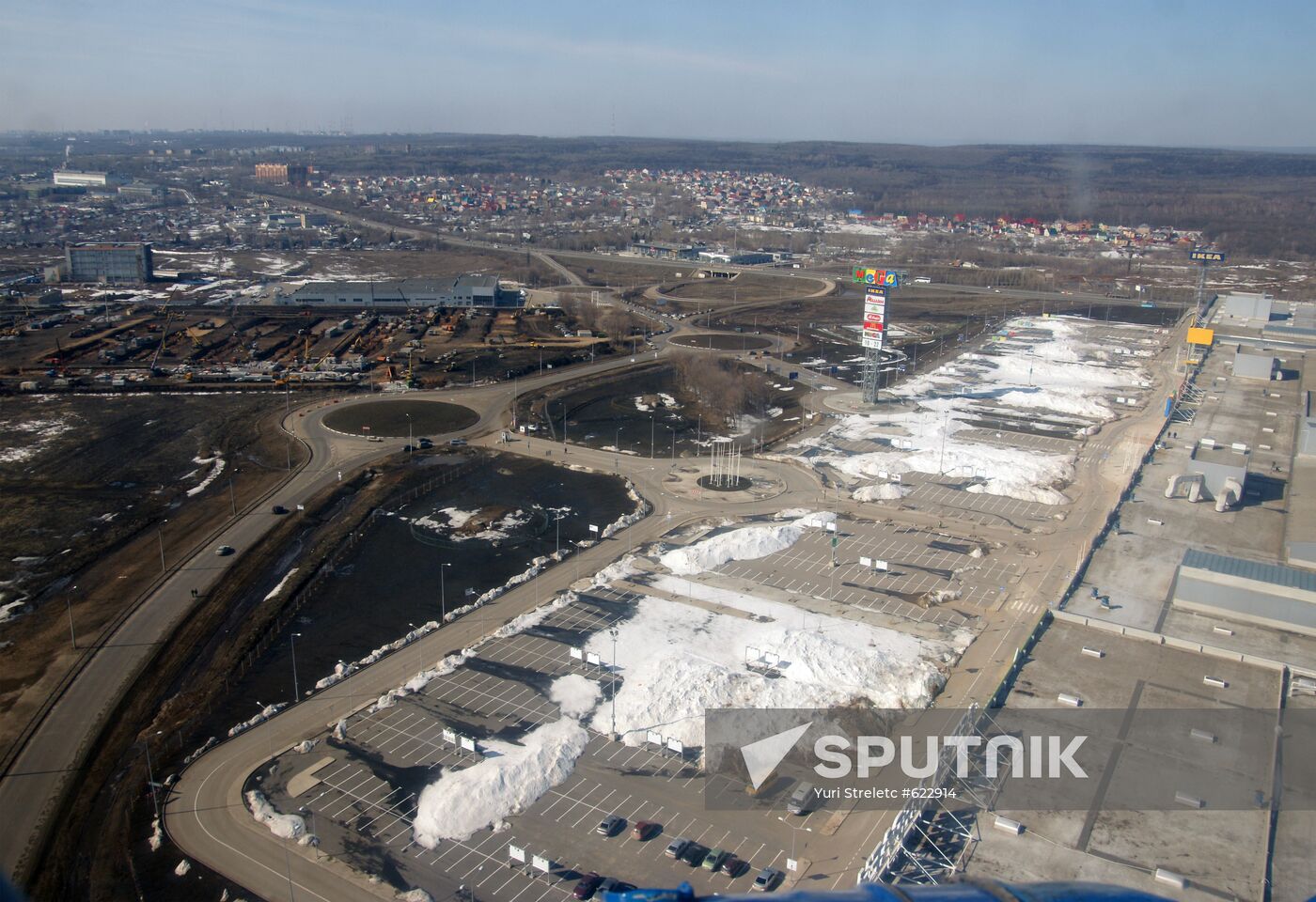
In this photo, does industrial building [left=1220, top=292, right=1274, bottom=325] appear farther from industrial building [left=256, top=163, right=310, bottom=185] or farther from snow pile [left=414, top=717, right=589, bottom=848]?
industrial building [left=256, top=163, right=310, bottom=185]

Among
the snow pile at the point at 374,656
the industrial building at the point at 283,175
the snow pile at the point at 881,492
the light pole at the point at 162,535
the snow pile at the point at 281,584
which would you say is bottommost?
the snow pile at the point at 374,656

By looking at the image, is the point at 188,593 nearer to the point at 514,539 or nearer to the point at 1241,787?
the point at 514,539

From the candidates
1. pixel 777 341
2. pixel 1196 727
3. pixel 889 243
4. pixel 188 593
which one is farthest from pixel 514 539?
pixel 889 243

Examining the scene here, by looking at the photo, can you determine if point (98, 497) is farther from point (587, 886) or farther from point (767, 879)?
point (767, 879)

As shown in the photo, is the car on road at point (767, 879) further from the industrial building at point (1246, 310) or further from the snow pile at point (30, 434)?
the industrial building at point (1246, 310)

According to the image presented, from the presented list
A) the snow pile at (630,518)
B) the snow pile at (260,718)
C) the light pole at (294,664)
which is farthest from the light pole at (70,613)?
the snow pile at (630,518)

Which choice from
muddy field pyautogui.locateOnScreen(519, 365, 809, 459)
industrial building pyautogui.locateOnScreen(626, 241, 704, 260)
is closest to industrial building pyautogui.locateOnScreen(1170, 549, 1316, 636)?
muddy field pyautogui.locateOnScreen(519, 365, 809, 459)
